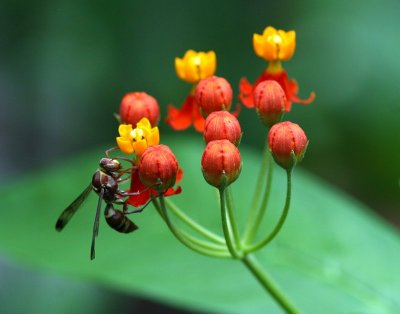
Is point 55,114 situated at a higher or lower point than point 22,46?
lower

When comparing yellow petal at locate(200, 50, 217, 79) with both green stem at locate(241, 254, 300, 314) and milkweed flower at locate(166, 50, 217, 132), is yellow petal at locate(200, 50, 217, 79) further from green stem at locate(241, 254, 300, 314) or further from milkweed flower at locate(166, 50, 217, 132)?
green stem at locate(241, 254, 300, 314)

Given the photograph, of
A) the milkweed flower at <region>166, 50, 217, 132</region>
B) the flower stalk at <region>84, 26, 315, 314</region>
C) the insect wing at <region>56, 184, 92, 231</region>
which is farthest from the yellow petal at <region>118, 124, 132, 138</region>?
the milkweed flower at <region>166, 50, 217, 132</region>

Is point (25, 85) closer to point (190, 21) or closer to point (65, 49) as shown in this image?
point (65, 49)

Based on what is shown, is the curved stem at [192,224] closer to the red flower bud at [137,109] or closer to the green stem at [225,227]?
the green stem at [225,227]

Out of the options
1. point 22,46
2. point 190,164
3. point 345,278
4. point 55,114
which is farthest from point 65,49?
point 345,278

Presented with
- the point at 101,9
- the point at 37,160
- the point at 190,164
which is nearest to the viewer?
the point at 190,164

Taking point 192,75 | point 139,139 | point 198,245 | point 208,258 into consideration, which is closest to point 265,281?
point 198,245

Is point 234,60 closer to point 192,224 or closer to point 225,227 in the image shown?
point 192,224
